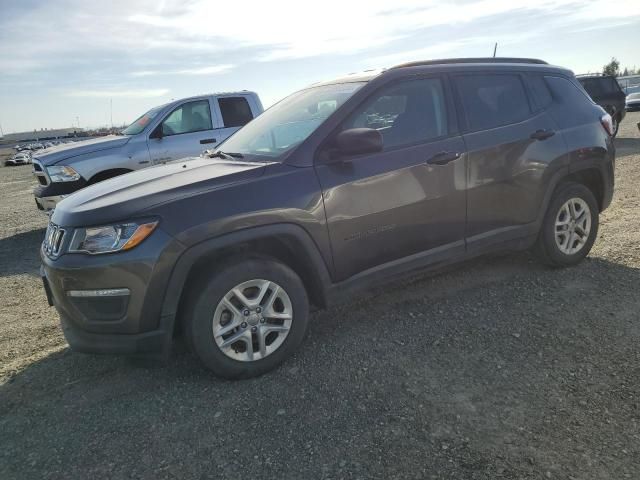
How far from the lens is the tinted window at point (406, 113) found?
11.3ft

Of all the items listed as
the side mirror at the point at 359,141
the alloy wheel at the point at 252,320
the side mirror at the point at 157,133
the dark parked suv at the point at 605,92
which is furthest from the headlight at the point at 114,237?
the dark parked suv at the point at 605,92

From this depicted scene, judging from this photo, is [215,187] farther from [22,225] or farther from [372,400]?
[22,225]

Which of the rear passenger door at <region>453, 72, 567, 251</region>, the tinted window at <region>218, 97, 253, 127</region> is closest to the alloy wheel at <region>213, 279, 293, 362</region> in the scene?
the rear passenger door at <region>453, 72, 567, 251</region>

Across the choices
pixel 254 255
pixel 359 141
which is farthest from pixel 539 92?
pixel 254 255

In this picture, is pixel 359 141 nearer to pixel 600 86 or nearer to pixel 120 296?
pixel 120 296

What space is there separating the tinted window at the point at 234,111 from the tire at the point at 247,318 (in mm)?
5898

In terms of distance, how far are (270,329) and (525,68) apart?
10.5 ft

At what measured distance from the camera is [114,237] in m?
2.73

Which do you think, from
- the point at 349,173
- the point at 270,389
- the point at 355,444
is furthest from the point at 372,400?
the point at 349,173

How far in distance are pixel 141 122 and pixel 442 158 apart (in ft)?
20.0

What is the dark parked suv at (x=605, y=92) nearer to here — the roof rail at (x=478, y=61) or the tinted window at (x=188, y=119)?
Result: the tinted window at (x=188, y=119)

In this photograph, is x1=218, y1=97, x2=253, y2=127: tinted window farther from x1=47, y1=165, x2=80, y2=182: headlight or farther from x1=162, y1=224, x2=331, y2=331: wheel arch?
x1=162, y1=224, x2=331, y2=331: wheel arch

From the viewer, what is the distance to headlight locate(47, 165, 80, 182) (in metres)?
7.01

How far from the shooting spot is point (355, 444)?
7.99ft
